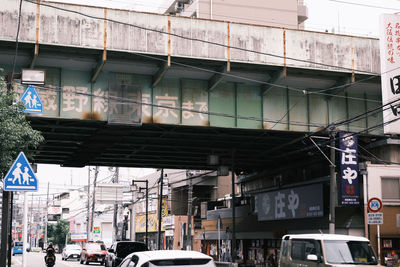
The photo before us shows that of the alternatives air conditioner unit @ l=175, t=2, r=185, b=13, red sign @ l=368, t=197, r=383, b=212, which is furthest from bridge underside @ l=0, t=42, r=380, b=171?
air conditioner unit @ l=175, t=2, r=185, b=13

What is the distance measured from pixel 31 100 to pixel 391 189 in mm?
19707

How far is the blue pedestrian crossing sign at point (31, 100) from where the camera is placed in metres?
19.6

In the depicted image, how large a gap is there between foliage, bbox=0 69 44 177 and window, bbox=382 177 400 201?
19.3m

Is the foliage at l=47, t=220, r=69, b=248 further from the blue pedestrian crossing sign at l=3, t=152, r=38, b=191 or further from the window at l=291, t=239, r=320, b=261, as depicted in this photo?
the blue pedestrian crossing sign at l=3, t=152, r=38, b=191

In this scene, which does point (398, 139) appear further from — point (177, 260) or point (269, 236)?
point (177, 260)

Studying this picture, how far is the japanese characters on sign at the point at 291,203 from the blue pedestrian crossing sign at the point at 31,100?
59.9 feet

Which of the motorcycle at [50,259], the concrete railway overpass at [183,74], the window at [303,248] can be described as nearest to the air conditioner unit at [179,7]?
the motorcycle at [50,259]

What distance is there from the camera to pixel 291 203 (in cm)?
3675

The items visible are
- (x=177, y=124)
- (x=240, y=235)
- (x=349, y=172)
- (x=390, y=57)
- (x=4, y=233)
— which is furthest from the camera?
(x=240, y=235)

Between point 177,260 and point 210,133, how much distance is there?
63.1 feet

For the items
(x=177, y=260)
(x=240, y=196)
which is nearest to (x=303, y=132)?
(x=177, y=260)

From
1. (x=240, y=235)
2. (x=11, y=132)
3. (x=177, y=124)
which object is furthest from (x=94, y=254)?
(x=11, y=132)

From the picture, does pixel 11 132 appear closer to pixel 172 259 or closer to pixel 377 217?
pixel 172 259

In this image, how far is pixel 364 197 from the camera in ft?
97.7
